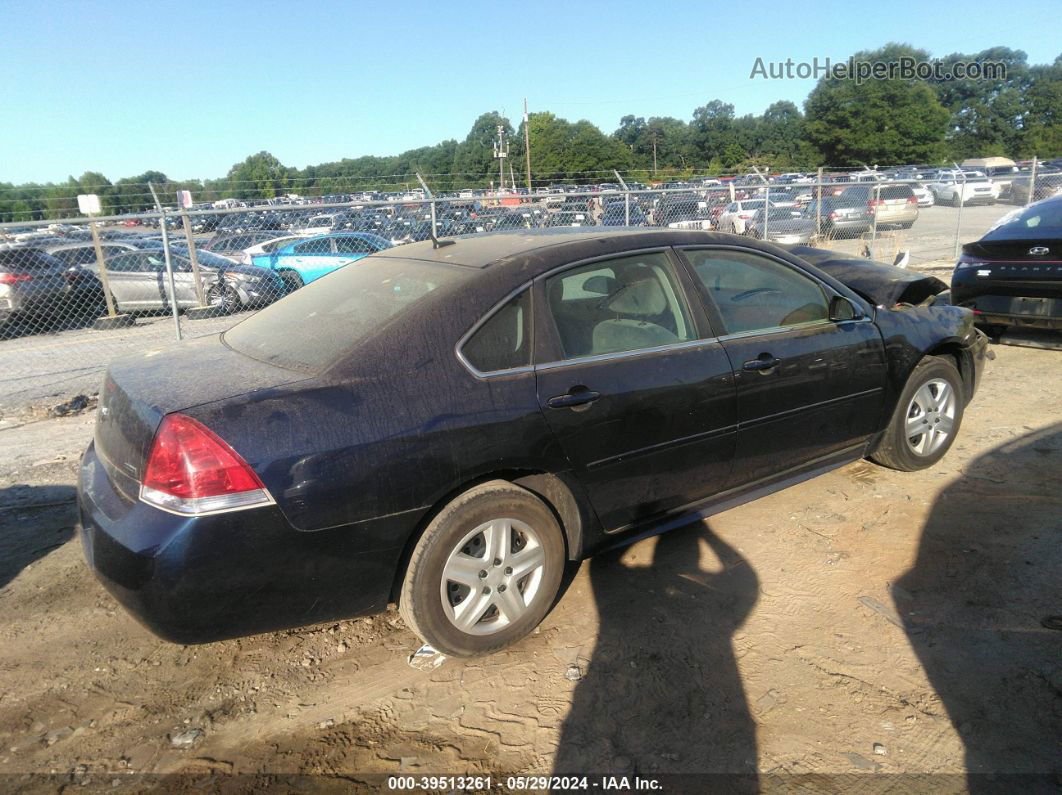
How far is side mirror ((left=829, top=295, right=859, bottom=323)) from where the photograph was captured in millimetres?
3842

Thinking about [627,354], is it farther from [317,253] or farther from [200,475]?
[317,253]

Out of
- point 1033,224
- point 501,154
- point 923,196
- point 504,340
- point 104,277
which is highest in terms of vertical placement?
point 501,154

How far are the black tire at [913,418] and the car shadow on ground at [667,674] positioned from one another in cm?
136

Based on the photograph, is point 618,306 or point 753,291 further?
point 753,291

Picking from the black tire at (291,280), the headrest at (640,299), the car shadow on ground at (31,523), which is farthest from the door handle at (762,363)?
the black tire at (291,280)

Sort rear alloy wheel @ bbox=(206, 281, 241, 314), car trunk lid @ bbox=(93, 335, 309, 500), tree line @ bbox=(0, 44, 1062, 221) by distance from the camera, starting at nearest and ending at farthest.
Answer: car trunk lid @ bbox=(93, 335, 309, 500) → rear alloy wheel @ bbox=(206, 281, 241, 314) → tree line @ bbox=(0, 44, 1062, 221)

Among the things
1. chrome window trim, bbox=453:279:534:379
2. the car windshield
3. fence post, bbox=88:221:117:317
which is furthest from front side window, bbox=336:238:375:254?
chrome window trim, bbox=453:279:534:379

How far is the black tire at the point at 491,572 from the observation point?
268cm

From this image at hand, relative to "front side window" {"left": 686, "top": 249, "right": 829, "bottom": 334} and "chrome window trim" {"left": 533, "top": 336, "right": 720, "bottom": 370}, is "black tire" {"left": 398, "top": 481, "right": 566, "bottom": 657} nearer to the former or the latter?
"chrome window trim" {"left": 533, "top": 336, "right": 720, "bottom": 370}

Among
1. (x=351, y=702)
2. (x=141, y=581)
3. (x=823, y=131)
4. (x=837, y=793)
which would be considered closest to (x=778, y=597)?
(x=837, y=793)

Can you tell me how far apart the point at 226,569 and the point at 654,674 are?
159 centimetres

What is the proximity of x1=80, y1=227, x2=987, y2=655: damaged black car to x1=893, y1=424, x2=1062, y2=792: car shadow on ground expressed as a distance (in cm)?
74

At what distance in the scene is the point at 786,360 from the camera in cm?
361

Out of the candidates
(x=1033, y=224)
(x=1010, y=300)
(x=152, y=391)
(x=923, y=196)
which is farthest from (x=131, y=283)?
(x=923, y=196)
